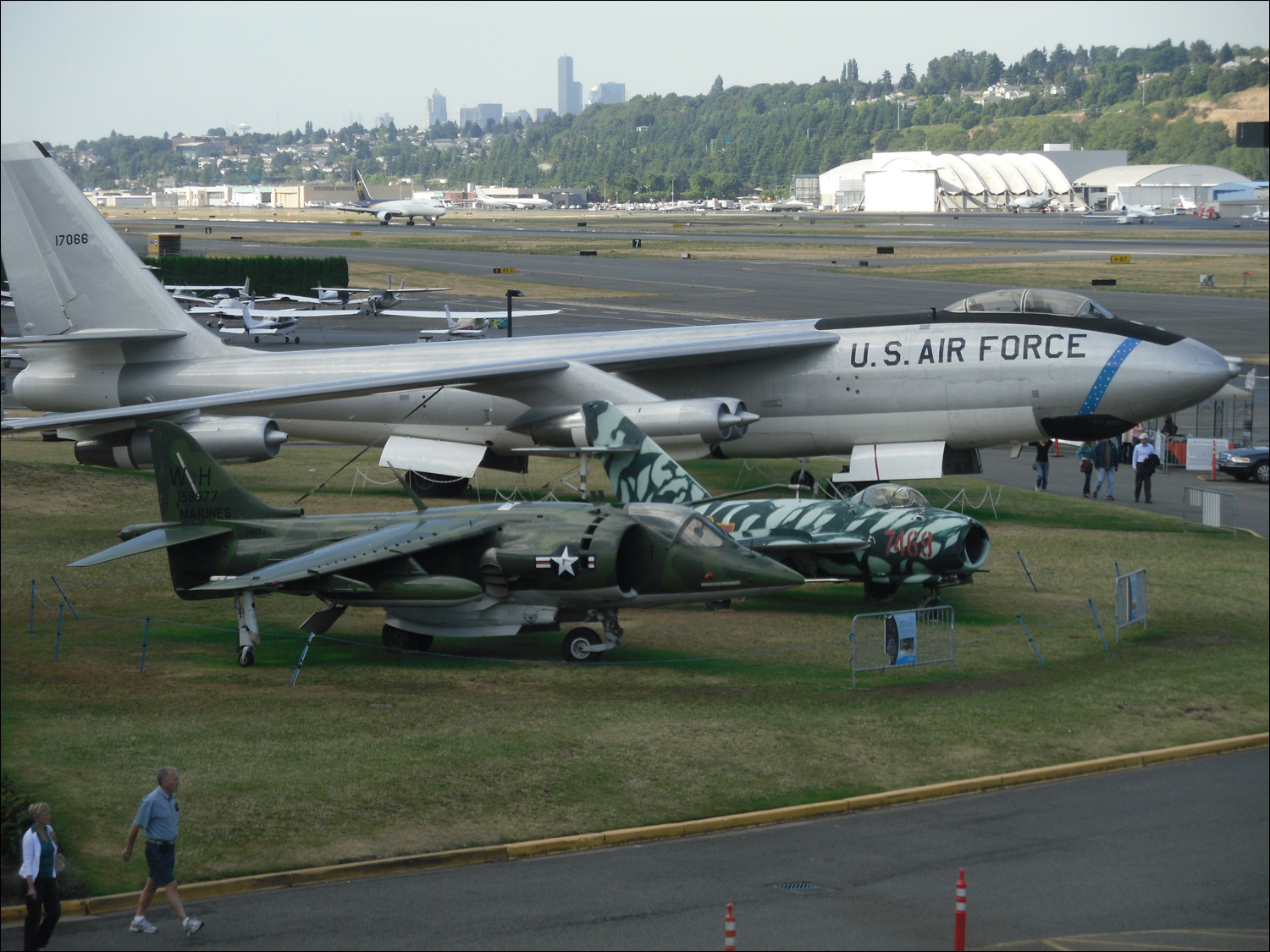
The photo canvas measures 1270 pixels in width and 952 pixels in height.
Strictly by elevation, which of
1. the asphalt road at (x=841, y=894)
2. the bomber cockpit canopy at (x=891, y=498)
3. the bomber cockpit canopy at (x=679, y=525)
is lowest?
the asphalt road at (x=841, y=894)

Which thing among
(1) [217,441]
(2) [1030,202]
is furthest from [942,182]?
(1) [217,441]

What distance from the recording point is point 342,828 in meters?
11.7

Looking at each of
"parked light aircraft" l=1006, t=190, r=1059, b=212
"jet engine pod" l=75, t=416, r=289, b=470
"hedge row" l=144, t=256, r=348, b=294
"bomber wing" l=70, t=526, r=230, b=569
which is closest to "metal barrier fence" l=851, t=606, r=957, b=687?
"jet engine pod" l=75, t=416, r=289, b=470

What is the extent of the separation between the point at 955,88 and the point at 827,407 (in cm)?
716

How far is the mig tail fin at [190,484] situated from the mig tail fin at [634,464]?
17.7ft

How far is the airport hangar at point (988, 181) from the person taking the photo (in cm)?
1984

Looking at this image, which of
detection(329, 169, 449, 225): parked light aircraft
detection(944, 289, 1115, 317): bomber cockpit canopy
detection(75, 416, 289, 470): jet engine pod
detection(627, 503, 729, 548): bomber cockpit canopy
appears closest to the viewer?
detection(75, 416, 289, 470): jet engine pod

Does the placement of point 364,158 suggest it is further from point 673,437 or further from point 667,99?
Answer: point 673,437

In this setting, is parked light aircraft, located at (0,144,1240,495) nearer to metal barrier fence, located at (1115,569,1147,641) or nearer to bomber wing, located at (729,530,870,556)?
bomber wing, located at (729,530,870,556)

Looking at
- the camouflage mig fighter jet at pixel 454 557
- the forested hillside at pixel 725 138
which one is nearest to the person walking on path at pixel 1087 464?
the forested hillside at pixel 725 138

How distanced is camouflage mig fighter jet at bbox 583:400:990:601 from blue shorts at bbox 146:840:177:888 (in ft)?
34.5

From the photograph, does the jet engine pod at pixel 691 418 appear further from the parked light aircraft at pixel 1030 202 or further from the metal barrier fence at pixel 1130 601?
the parked light aircraft at pixel 1030 202

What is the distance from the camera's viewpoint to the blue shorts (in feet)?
33.0

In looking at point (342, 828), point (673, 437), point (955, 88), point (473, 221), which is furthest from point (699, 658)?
point (473, 221)
